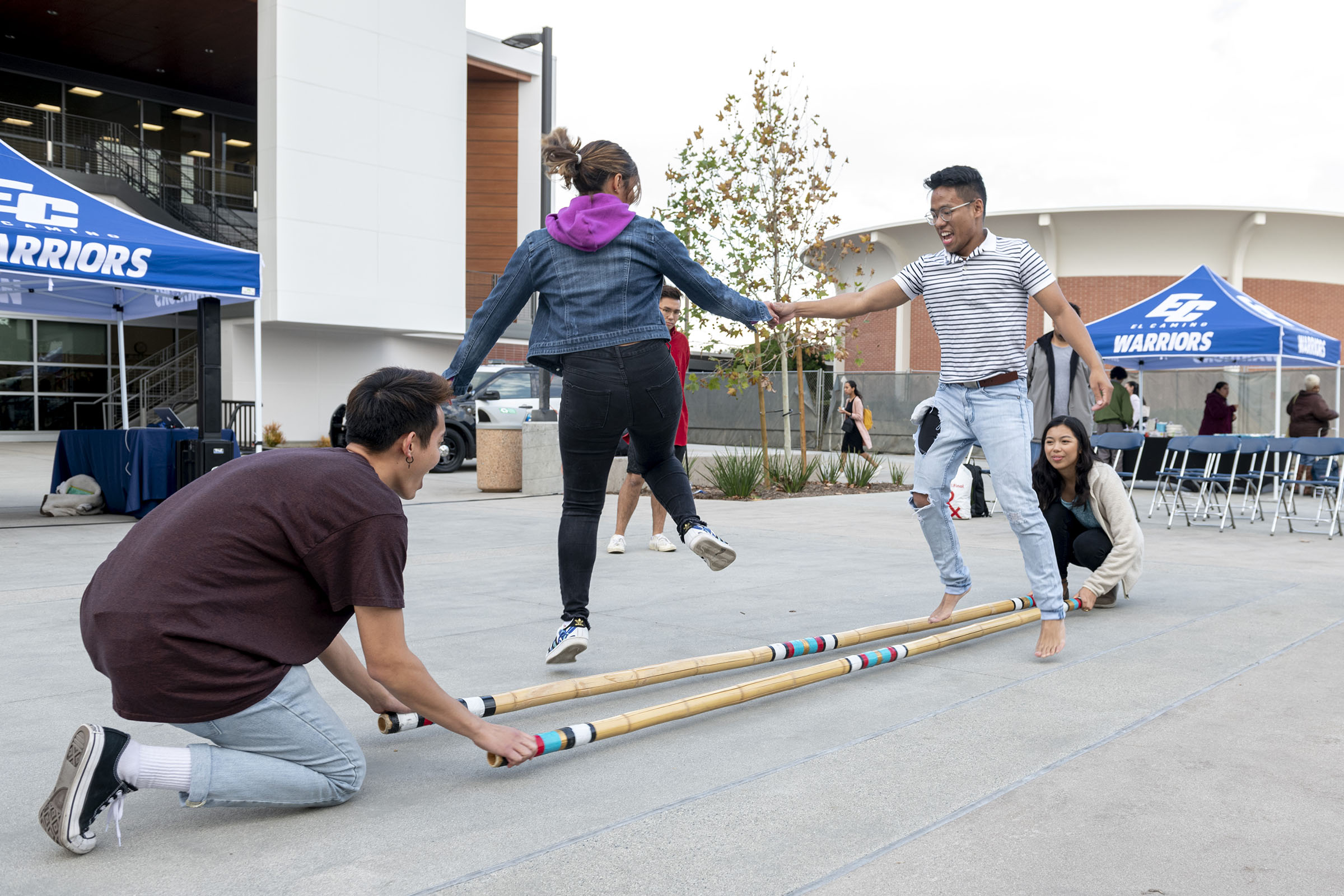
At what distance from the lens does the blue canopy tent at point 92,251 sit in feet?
25.6

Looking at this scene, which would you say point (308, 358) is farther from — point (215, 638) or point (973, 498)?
point (215, 638)

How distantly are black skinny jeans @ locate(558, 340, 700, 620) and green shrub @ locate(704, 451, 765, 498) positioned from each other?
8571 millimetres

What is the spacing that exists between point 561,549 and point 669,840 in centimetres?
172

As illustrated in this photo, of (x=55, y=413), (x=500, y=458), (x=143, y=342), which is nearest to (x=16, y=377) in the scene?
(x=55, y=413)

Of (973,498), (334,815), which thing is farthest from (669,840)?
(973,498)

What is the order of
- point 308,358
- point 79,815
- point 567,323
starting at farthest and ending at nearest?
point 308,358
point 567,323
point 79,815

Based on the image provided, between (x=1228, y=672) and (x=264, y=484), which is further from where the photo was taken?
(x=1228, y=672)

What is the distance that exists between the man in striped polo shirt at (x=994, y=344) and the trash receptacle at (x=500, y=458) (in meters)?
8.84

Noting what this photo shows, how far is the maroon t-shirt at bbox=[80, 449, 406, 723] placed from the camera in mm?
2248

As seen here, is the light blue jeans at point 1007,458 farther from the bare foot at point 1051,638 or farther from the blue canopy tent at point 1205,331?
Result: the blue canopy tent at point 1205,331

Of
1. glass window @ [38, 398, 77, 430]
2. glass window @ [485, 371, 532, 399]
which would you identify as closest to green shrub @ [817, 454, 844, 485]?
glass window @ [485, 371, 532, 399]

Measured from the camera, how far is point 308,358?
24.0 meters

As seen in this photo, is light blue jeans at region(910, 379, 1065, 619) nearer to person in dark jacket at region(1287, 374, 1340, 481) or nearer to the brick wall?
person in dark jacket at region(1287, 374, 1340, 481)

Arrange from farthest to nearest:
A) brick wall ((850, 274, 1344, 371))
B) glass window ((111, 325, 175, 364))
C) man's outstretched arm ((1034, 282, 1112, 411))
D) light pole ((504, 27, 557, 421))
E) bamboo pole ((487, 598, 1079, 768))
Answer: brick wall ((850, 274, 1344, 371)) → glass window ((111, 325, 175, 364)) → light pole ((504, 27, 557, 421)) → man's outstretched arm ((1034, 282, 1112, 411)) → bamboo pole ((487, 598, 1079, 768))
